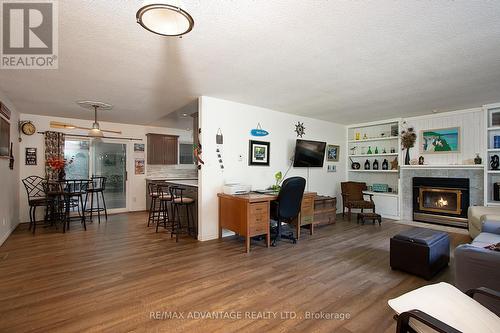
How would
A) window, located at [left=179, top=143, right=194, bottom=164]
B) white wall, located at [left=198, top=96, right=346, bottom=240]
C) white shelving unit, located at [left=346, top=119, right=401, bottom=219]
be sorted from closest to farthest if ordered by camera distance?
white wall, located at [left=198, top=96, right=346, bottom=240] < white shelving unit, located at [left=346, top=119, right=401, bottom=219] < window, located at [left=179, top=143, right=194, bottom=164]

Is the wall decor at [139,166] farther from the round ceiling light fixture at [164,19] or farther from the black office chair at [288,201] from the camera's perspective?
the round ceiling light fixture at [164,19]

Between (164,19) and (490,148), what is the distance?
6118 millimetres

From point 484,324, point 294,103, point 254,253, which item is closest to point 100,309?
point 254,253

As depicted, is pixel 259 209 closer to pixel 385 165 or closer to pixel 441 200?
pixel 385 165

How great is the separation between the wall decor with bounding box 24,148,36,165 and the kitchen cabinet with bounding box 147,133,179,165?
95.5 inches

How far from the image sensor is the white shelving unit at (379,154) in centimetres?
589

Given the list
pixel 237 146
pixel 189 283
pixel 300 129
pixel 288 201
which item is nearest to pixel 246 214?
pixel 288 201

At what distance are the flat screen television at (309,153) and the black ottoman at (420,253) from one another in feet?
8.83

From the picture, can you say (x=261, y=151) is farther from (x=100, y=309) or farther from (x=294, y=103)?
(x=100, y=309)

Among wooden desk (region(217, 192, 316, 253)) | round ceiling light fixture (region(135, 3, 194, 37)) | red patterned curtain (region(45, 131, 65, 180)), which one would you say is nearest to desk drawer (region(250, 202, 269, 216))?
wooden desk (region(217, 192, 316, 253))

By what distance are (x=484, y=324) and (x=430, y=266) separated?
163cm

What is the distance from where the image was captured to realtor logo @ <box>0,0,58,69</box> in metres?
1.82

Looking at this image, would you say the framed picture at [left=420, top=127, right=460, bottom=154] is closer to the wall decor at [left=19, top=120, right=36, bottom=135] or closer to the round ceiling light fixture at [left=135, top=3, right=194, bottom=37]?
the round ceiling light fixture at [left=135, top=3, right=194, bottom=37]

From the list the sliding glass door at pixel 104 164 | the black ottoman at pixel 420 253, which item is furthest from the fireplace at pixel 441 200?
the sliding glass door at pixel 104 164
